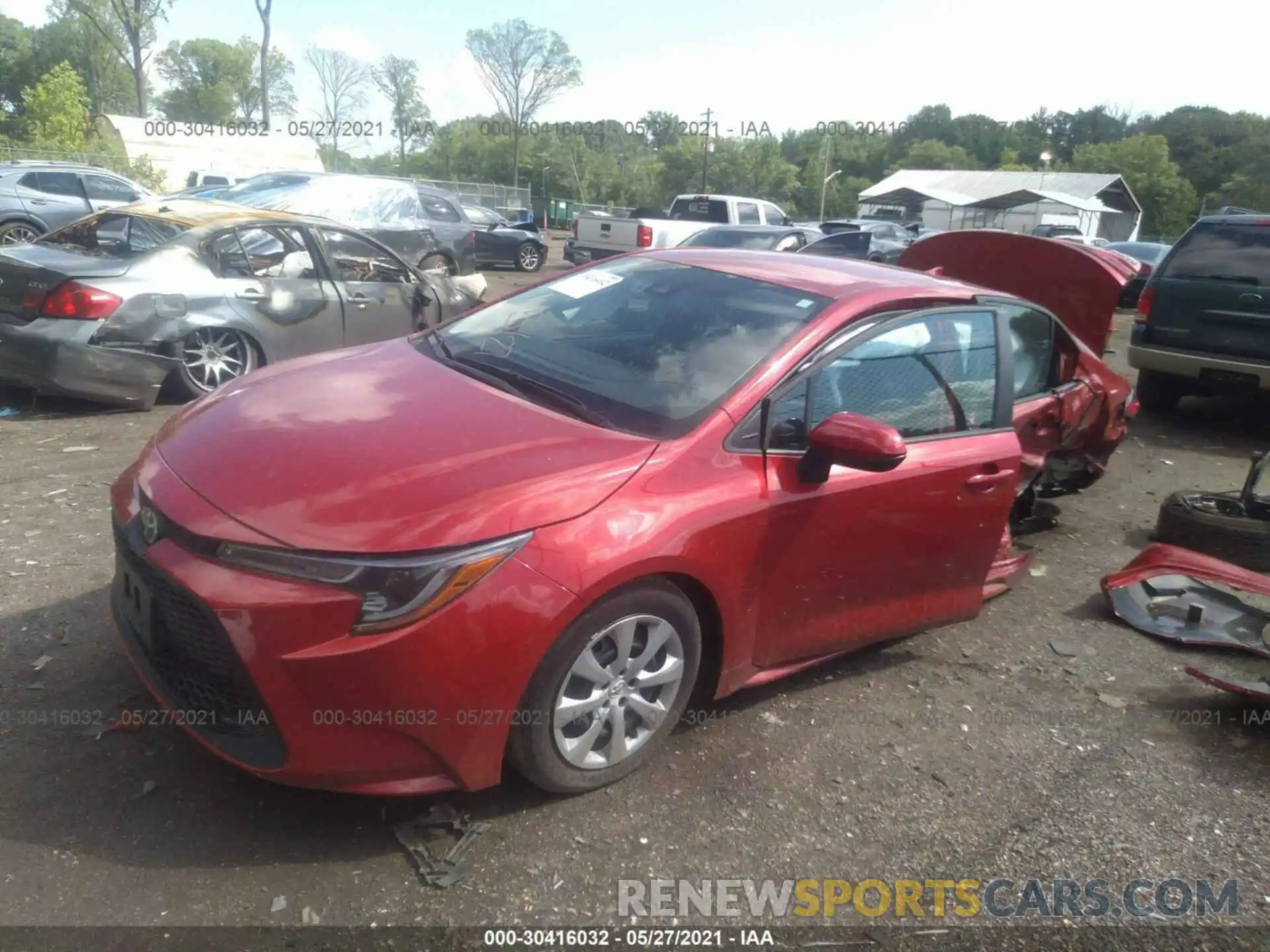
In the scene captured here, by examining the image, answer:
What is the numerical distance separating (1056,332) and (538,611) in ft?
12.5

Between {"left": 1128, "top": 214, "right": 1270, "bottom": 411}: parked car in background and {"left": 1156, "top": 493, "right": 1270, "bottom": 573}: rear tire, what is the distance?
3.14m

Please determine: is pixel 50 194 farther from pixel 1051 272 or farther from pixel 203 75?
pixel 203 75

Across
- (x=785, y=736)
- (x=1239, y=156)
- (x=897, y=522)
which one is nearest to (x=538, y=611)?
(x=785, y=736)

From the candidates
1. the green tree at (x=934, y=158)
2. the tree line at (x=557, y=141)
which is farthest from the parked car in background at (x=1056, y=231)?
the green tree at (x=934, y=158)

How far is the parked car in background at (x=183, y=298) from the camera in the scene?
19.9 ft

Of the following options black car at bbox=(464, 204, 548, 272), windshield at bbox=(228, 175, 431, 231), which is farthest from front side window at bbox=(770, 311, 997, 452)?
black car at bbox=(464, 204, 548, 272)

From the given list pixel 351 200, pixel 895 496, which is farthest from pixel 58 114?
pixel 895 496

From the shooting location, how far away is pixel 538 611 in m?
2.48

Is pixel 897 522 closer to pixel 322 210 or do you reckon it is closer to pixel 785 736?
pixel 785 736

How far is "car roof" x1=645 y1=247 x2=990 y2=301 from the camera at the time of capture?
3.62 meters

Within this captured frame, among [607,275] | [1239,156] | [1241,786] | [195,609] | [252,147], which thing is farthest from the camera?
[1239,156]

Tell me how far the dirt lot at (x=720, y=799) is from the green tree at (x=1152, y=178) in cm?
7246

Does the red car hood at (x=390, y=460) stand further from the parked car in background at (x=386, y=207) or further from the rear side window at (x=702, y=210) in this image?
the rear side window at (x=702, y=210)

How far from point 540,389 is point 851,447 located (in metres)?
1.07
